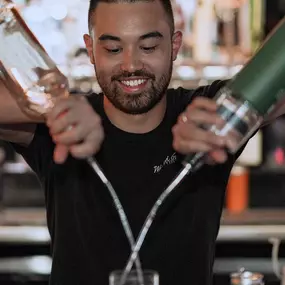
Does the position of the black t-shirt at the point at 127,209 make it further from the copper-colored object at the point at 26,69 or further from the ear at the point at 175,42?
the copper-colored object at the point at 26,69

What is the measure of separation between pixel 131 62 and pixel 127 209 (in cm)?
33

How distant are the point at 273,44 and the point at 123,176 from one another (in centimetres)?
60

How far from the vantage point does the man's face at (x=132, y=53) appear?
5.51 feet

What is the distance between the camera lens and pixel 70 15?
3.34 meters

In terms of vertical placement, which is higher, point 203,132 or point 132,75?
point 132,75

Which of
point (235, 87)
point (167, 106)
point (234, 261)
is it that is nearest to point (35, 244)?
point (234, 261)

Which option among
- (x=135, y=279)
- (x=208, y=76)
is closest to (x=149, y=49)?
(x=135, y=279)

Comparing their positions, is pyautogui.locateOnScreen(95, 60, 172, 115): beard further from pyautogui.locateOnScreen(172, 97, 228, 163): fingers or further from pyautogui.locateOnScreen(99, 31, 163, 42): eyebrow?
pyautogui.locateOnScreen(172, 97, 228, 163): fingers

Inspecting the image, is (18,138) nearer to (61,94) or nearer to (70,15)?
(61,94)

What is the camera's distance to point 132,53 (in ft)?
5.50

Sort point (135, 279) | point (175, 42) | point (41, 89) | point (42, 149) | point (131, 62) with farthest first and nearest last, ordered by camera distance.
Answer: point (175, 42), point (42, 149), point (131, 62), point (41, 89), point (135, 279)

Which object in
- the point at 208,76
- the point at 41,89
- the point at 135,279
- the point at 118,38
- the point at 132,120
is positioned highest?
the point at 208,76

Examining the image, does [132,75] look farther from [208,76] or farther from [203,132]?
[208,76]

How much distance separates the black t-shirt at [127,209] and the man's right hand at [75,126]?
460 millimetres
